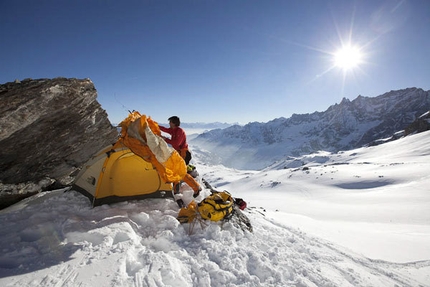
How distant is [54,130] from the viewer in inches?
300

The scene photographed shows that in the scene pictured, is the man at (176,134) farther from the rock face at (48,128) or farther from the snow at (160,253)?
the rock face at (48,128)

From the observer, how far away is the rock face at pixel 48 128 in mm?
5883

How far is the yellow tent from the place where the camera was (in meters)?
6.67

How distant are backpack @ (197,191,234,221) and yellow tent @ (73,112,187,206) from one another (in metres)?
1.12

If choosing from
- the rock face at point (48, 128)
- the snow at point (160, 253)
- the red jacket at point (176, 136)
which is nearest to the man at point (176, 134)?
the red jacket at point (176, 136)

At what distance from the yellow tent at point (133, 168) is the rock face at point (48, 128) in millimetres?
1263

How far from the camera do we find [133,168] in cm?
795

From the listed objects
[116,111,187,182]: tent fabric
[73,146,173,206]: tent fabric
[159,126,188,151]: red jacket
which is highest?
[159,126,188,151]: red jacket

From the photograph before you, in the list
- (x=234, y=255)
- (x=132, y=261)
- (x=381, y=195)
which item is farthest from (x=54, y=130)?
(x=381, y=195)

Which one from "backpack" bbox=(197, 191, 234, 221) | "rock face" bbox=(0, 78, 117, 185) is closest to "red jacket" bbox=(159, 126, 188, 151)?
"backpack" bbox=(197, 191, 234, 221)

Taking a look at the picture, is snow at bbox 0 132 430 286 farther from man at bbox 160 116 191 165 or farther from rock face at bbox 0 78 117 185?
man at bbox 160 116 191 165

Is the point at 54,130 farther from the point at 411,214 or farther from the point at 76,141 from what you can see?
the point at 411,214

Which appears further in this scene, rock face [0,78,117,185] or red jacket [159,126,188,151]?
red jacket [159,126,188,151]

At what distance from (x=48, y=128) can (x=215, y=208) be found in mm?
5848
